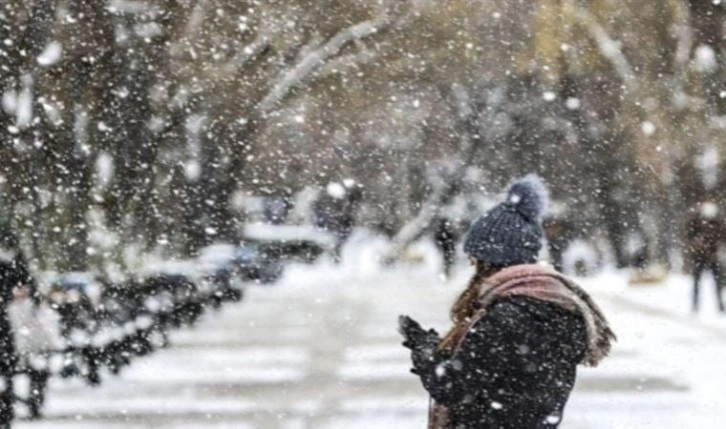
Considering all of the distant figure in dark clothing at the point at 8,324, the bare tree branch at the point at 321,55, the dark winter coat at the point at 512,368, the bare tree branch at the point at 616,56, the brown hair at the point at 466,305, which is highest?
the bare tree branch at the point at 616,56

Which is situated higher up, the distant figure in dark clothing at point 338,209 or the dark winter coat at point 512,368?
the distant figure in dark clothing at point 338,209

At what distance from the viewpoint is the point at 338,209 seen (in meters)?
60.6

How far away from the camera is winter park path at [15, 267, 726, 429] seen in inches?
399

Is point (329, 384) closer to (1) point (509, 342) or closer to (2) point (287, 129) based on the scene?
(1) point (509, 342)

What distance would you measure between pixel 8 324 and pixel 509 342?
6996 mm

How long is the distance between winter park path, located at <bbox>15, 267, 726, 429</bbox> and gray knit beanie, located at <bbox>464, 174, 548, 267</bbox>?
21.0ft

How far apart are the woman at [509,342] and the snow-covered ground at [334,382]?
6.55 meters

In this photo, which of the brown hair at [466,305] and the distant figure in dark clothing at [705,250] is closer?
the brown hair at [466,305]

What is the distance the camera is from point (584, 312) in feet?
10.6

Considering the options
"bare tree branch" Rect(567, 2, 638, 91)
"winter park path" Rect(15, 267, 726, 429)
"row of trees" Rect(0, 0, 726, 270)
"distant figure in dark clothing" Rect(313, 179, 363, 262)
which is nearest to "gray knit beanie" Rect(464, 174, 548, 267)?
"winter park path" Rect(15, 267, 726, 429)

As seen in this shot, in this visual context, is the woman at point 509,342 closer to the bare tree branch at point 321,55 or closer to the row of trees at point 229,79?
the row of trees at point 229,79

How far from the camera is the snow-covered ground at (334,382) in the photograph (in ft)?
33.3

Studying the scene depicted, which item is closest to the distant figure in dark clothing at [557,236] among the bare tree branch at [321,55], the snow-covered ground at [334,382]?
the snow-covered ground at [334,382]

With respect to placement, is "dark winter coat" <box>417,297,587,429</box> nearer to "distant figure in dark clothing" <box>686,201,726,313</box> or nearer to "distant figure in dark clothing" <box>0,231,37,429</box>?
"distant figure in dark clothing" <box>0,231,37,429</box>
